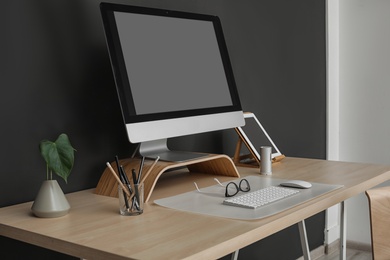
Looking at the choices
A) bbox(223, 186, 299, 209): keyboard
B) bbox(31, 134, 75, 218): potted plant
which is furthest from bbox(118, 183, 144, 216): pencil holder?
bbox(223, 186, 299, 209): keyboard

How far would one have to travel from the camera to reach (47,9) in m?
1.72

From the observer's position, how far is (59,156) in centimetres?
145

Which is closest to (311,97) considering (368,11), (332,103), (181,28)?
(332,103)

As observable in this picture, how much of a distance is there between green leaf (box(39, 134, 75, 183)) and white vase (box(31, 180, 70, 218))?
0.14 feet

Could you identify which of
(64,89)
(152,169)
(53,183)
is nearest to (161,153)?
(152,169)

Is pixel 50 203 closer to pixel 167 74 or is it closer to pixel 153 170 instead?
pixel 153 170

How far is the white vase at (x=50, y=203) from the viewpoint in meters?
1.42

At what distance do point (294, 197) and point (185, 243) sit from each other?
554 mm

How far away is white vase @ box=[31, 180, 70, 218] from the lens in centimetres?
142

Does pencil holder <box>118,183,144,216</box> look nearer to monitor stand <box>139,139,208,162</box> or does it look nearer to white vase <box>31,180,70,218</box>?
white vase <box>31,180,70,218</box>

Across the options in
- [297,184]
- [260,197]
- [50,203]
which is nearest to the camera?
[50,203]

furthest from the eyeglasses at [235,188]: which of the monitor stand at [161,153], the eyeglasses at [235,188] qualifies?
the monitor stand at [161,153]

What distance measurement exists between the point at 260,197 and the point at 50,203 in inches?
23.3

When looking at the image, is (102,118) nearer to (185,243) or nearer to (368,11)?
(185,243)
